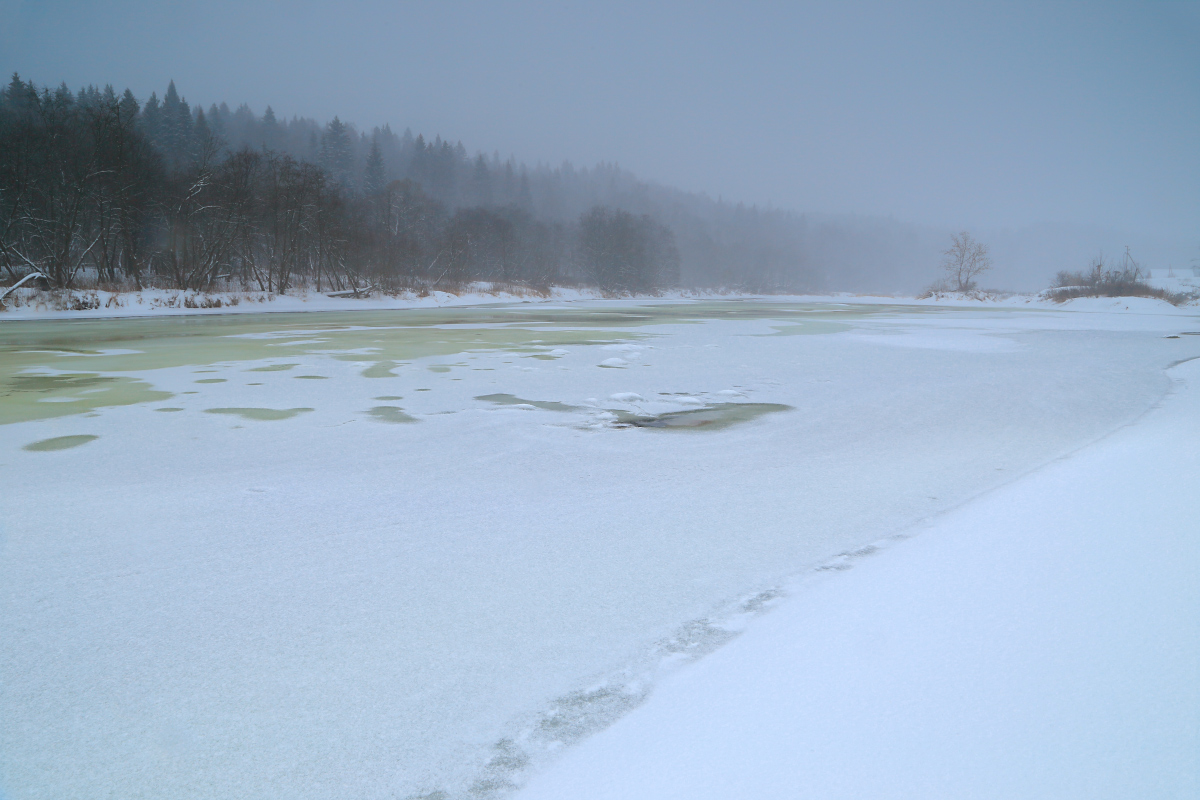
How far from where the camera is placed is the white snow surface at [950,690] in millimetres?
1739

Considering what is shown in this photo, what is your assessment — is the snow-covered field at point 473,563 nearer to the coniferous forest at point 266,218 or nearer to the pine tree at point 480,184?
the coniferous forest at point 266,218

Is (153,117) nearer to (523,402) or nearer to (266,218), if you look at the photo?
(266,218)

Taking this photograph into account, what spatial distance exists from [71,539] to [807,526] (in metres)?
3.95

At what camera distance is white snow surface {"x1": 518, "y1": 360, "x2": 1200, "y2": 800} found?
1.74 m

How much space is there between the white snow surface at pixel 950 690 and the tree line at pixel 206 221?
112 feet

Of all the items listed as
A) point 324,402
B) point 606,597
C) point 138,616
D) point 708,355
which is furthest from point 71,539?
point 708,355

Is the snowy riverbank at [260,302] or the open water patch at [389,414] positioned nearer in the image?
the open water patch at [389,414]

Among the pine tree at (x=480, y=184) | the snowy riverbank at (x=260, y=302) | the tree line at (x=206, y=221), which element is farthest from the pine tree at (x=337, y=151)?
the snowy riverbank at (x=260, y=302)

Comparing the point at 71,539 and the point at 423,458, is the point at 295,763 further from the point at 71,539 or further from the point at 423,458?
the point at 423,458

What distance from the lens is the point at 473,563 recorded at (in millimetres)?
3277

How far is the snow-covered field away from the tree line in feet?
96.3

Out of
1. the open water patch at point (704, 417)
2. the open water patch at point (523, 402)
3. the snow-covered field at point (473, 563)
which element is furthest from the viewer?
the open water patch at point (523, 402)

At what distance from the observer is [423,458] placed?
5.22 meters

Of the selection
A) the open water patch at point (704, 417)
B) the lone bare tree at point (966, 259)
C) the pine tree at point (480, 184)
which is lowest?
the open water patch at point (704, 417)
